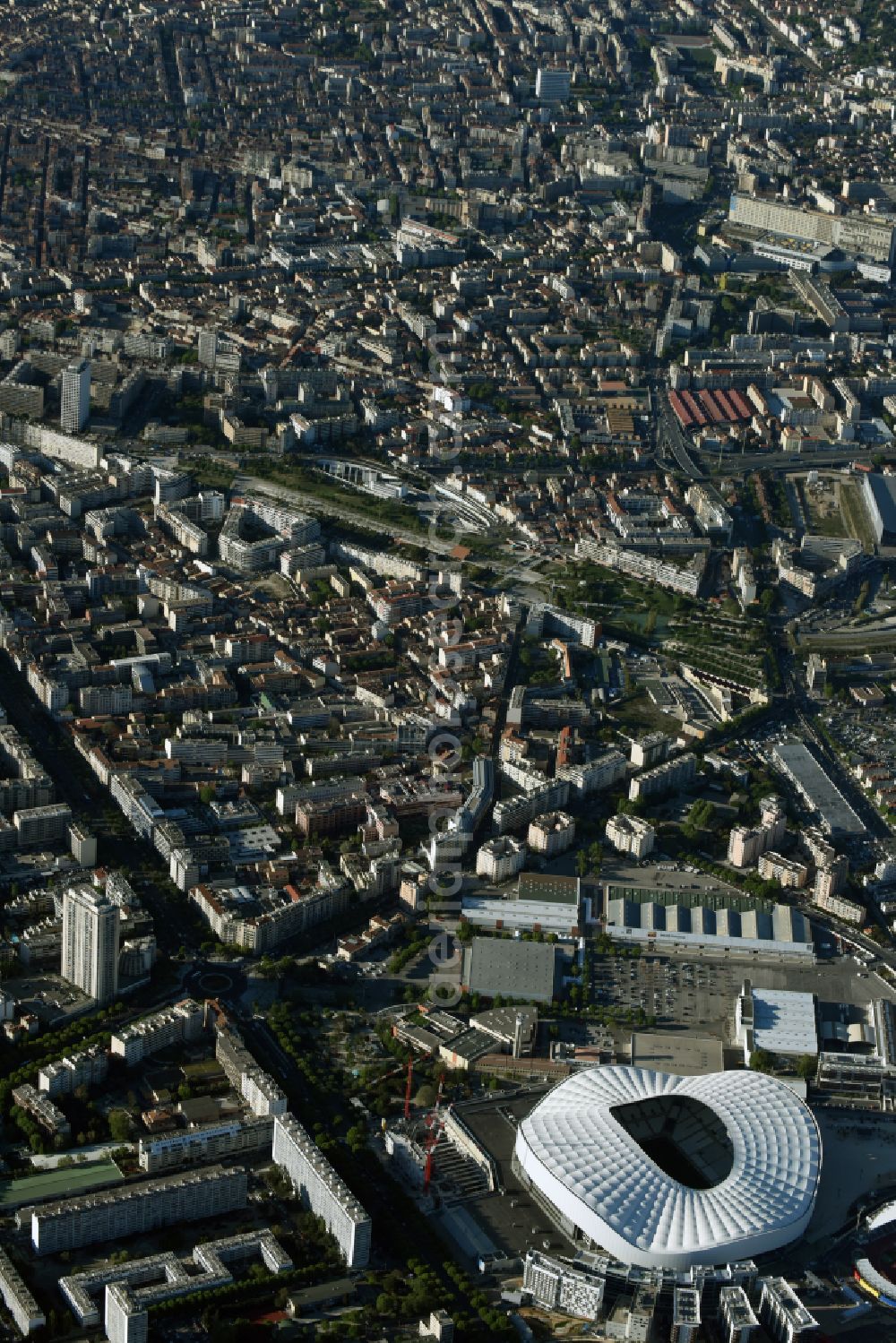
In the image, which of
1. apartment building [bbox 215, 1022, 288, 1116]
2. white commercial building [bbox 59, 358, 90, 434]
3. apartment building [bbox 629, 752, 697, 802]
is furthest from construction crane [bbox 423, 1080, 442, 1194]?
white commercial building [bbox 59, 358, 90, 434]

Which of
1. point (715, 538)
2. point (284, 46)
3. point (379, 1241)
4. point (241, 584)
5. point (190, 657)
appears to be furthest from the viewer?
point (284, 46)

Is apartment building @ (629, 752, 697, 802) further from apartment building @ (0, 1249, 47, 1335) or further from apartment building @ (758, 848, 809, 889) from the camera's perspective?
apartment building @ (0, 1249, 47, 1335)

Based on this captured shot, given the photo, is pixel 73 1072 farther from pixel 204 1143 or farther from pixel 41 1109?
pixel 204 1143

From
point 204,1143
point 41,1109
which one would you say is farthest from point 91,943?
point 204,1143

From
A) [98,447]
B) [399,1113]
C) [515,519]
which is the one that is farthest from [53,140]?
[399,1113]

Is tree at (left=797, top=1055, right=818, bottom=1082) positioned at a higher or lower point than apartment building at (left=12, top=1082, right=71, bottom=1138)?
higher

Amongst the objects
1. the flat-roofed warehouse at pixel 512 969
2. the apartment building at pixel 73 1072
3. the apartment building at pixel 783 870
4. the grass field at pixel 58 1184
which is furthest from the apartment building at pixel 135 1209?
the apartment building at pixel 783 870

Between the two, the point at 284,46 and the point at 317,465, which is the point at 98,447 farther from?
the point at 284,46
